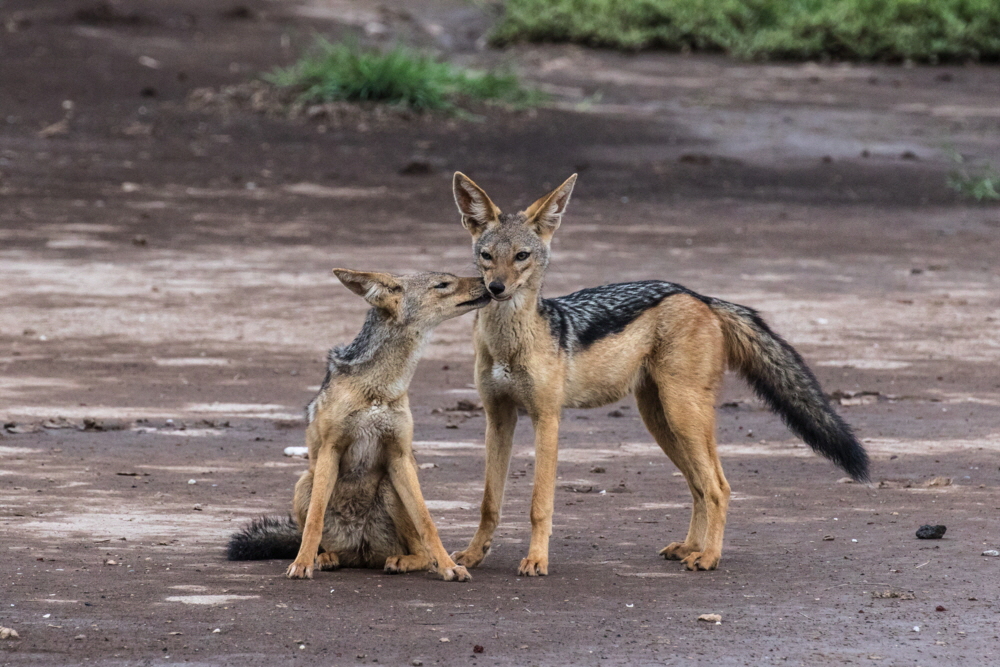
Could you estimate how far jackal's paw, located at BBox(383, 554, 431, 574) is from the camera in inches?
276

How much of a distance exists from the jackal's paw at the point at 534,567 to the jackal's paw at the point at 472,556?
0.85 ft

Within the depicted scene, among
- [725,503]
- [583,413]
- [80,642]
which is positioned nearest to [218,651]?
[80,642]

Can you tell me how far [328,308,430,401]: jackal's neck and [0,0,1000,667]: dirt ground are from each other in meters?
0.92

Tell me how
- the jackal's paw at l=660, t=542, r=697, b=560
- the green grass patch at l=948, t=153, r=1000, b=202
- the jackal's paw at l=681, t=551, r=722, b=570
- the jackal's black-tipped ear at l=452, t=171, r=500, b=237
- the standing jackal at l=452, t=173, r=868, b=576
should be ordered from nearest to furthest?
the jackal's paw at l=681, t=551, r=722, b=570, the standing jackal at l=452, t=173, r=868, b=576, the jackal's paw at l=660, t=542, r=697, b=560, the jackal's black-tipped ear at l=452, t=171, r=500, b=237, the green grass patch at l=948, t=153, r=1000, b=202

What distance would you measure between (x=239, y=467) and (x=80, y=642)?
353cm

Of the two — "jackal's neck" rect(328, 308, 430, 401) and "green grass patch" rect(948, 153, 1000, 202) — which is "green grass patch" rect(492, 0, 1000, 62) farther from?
"jackal's neck" rect(328, 308, 430, 401)

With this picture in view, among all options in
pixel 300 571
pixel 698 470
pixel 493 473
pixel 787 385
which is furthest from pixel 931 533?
pixel 300 571

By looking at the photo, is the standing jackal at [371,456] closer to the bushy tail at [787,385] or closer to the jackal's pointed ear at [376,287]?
the jackal's pointed ear at [376,287]

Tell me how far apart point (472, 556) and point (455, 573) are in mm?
375

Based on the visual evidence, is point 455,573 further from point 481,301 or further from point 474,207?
point 474,207

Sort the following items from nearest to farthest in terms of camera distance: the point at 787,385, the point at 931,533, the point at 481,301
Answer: the point at 481,301
the point at 931,533
the point at 787,385

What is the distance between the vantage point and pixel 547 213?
Answer: 303 inches

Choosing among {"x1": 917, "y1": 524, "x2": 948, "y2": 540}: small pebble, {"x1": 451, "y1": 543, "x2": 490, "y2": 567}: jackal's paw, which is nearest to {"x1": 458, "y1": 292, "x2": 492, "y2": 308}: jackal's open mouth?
{"x1": 451, "y1": 543, "x2": 490, "y2": 567}: jackal's paw

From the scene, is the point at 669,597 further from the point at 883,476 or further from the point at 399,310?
the point at 883,476
